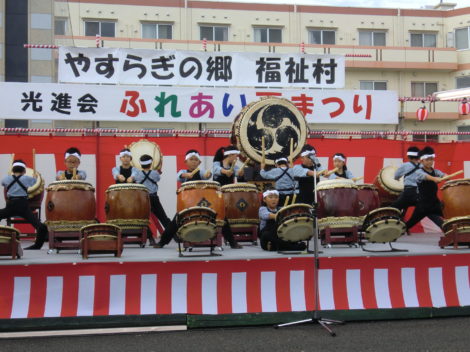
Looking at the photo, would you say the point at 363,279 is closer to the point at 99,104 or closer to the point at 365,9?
the point at 99,104

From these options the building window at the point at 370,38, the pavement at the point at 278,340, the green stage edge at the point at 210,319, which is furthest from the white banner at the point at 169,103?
the building window at the point at 370,38

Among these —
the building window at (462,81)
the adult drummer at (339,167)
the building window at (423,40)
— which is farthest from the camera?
the building window at (423,40)

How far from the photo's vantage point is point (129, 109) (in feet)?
32.9

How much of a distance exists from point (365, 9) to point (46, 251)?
73.2 ft

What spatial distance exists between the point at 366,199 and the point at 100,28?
19.2m

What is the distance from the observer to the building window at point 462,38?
90.9 ft

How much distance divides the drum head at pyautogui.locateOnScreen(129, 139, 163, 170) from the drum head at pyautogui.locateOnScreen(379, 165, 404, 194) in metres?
3.65

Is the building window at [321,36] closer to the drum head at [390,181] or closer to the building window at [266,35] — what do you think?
the building window at [266,35]

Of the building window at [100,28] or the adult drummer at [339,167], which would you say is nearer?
the adult drummer at [339,167]

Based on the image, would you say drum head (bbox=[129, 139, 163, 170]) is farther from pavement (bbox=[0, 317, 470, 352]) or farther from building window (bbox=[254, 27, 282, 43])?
building window (bbox=[254, 27, 282, 43])

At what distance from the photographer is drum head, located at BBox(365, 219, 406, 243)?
6.84 metres

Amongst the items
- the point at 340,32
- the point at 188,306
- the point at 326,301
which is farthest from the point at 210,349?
the point at 340,32

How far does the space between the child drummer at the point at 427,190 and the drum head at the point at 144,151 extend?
3.65 meters

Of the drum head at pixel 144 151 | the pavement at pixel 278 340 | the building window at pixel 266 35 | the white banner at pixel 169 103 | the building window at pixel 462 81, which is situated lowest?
the pavement at pixel 278 340
